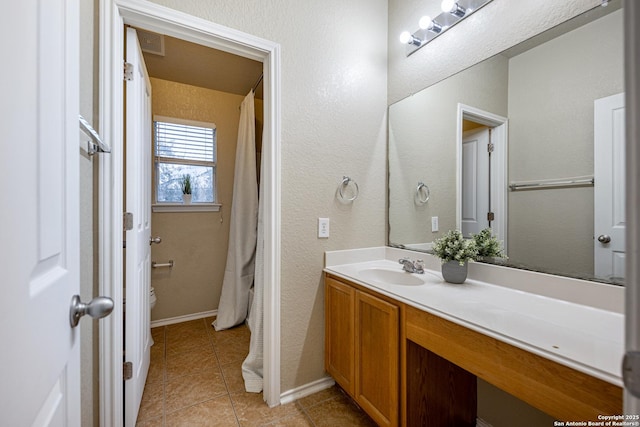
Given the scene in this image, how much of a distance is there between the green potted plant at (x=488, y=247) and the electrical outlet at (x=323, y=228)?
2.70 ft

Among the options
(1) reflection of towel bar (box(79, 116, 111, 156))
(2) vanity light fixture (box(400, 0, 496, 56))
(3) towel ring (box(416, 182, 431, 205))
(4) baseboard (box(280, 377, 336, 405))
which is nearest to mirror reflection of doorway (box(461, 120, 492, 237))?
(3) towel ring (box(416, 182, 431, 205))

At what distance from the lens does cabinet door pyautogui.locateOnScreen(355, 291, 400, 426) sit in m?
1.17

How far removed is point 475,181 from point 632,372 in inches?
50.9

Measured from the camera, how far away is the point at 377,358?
4.15 feet

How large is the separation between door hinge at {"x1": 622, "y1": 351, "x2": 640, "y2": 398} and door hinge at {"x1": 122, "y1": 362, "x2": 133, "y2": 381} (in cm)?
179

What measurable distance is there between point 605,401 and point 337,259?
4.12ft

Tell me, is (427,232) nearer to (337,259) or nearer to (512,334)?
(337,259)

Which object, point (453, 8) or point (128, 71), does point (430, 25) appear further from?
point (128, 71)

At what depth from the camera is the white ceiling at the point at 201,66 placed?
84.6 inches

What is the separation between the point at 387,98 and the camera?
195 centimetres

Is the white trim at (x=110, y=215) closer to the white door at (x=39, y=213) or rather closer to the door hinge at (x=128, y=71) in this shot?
the door hinge at (x=128, y=71)

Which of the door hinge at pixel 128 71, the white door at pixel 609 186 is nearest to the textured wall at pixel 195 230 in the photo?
the door hinge at pixel 128 71

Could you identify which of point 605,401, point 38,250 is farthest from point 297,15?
point 605,401

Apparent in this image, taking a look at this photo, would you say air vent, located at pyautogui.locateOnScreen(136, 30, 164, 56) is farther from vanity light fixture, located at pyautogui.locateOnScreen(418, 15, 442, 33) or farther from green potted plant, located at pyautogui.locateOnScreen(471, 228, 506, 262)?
green potted plant, located at pyautogui.locateOnScreen(471, 228, 506, 262)
